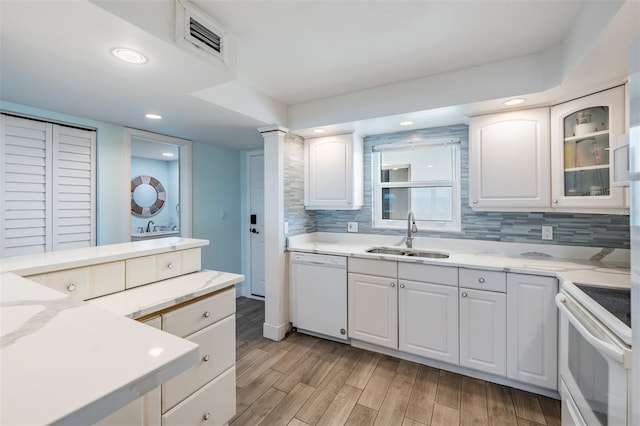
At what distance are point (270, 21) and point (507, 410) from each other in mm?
2791

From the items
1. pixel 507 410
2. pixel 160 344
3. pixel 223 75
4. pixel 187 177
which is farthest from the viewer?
pixel 187 177

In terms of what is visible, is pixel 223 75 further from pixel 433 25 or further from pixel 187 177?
pixel 187 177

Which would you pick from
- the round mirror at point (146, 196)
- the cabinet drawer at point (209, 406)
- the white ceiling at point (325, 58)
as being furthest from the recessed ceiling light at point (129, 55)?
the round mirror at point (146, 196)

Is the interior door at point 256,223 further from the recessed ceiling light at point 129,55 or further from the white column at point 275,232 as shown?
the recessed ceiling light at point 129,55

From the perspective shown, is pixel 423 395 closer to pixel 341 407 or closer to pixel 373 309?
pixel 341 407

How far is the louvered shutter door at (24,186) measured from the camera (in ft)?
6.99

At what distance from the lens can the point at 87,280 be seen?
1.32 metres

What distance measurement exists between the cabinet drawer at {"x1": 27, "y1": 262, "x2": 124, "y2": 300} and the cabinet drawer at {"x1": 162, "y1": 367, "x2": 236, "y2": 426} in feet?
2.15

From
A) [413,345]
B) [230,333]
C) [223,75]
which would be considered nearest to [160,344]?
[230,333]

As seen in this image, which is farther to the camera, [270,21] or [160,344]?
[270,21]

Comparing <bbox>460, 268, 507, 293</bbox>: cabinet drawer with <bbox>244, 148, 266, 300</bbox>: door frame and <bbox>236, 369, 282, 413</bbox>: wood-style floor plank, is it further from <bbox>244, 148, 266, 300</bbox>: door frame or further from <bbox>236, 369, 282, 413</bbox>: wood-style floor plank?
<bbox>244, 148, 266, 300</bbox>: door frame

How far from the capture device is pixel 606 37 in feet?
4.25

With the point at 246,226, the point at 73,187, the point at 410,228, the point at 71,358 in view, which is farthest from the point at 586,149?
the point at 73,187

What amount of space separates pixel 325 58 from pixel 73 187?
2408mm
